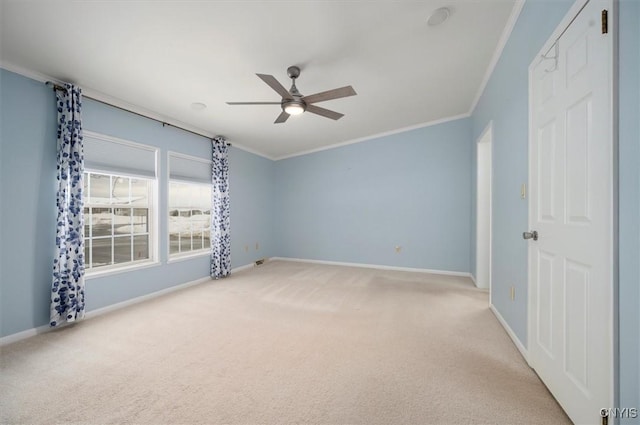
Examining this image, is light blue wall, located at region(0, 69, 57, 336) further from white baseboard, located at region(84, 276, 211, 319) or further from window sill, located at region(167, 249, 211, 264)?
window sill, located at region(167, 249, 211, 264)

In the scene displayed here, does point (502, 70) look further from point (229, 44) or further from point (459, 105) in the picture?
point (229, 44)

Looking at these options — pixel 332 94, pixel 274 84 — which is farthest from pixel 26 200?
pixel 332 94

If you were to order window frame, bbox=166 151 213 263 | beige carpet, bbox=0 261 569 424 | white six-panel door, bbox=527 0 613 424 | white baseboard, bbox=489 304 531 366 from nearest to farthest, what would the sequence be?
white six-panel door, bbox=527 0 613 424
beige carpet, bbox=0 261 569 424
white baseboard, bbox=489 304 531 366
window frame, bbox=166 151 213 263

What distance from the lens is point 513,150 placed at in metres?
2.19

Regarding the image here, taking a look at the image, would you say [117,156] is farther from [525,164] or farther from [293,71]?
[525,164]

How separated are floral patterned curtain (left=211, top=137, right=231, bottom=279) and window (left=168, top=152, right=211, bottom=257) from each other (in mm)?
148

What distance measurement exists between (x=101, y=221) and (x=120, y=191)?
455 mm

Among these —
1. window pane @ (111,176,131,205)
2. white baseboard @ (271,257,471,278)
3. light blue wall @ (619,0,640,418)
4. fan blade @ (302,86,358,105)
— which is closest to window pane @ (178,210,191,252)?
window pane @ (111,176,131,205)

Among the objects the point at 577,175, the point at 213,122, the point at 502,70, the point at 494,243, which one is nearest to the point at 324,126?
the point at 213,122

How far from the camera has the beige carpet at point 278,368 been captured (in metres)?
1.44

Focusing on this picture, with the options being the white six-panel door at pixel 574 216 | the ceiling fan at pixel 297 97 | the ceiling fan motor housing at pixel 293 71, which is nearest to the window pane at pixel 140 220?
the ceiling fan at pixel 297 97

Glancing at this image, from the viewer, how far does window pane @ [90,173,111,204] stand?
301 cm

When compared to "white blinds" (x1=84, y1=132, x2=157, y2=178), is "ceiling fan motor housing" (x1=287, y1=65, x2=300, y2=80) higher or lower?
higher

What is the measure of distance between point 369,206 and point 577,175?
402 centimetres
